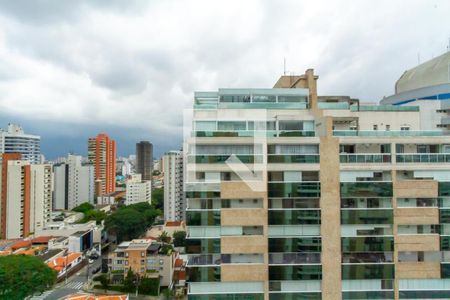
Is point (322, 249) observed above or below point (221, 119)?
below

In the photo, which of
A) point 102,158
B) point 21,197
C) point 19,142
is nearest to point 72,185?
point 19,142

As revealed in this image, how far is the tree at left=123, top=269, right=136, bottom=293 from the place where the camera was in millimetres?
37938

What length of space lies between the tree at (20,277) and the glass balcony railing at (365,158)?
100 feet

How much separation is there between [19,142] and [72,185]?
667 inches

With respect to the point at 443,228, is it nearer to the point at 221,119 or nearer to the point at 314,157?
the point at 314,157

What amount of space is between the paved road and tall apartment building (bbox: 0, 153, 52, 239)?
15868mm

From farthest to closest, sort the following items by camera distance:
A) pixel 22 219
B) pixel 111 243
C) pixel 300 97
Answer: pixel 111 243, pixel 22 219, pixel 300 97

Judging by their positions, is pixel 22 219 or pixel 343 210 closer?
pixel 343 210

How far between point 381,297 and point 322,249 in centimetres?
311

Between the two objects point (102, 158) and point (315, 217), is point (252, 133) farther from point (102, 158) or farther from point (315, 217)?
point (102, 158)

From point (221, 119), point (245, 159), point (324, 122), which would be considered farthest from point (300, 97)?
point (245, 159)

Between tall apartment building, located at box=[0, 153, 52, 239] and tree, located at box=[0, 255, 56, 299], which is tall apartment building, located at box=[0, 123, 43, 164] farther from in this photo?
tree, located at box=[0, 255, 56, 299]

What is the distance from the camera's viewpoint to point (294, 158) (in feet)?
44.5

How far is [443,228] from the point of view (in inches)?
530
